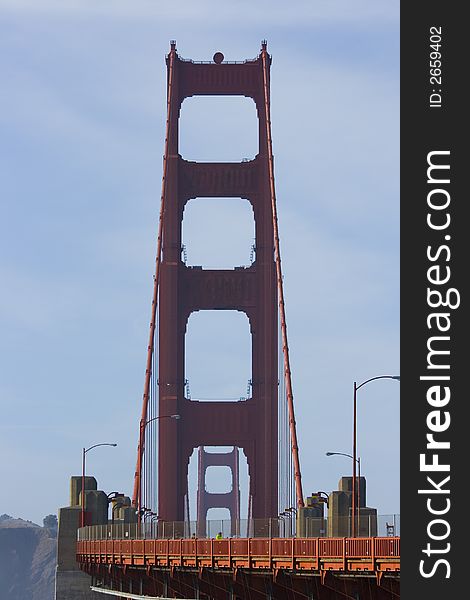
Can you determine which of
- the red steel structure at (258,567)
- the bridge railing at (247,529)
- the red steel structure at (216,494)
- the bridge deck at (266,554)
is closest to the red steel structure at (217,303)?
the bridge railing at (247,529)

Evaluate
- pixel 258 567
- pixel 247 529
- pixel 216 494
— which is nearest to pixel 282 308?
pixel 247 529

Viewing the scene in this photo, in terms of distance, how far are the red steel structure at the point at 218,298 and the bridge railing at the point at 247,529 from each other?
19315 millimetres

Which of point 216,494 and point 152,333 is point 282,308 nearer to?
point 152,333

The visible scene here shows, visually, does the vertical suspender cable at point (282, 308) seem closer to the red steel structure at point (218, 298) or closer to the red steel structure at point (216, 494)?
the red steel structure at point (218, 298)

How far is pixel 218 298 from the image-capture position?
111875mm

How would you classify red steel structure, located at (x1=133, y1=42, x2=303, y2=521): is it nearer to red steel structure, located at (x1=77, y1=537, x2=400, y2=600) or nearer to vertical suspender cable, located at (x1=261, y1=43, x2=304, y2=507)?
vertical suspender cable, located at (x1=261, y1=43, x2=304, y2=507)

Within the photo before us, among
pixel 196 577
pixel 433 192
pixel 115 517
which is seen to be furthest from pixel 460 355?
pixel 115 517

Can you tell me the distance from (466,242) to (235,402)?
7594cm

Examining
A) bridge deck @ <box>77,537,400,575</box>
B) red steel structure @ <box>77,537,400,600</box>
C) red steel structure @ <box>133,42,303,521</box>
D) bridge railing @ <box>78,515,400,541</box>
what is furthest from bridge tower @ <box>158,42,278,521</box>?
bridge deck @ <box>77,537,400,575</box>

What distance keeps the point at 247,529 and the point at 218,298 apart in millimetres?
45687

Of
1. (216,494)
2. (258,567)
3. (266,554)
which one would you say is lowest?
(258,567)

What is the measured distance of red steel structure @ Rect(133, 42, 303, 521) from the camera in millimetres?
108250

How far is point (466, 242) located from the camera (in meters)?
34.5

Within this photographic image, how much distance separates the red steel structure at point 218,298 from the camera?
4262 inches
